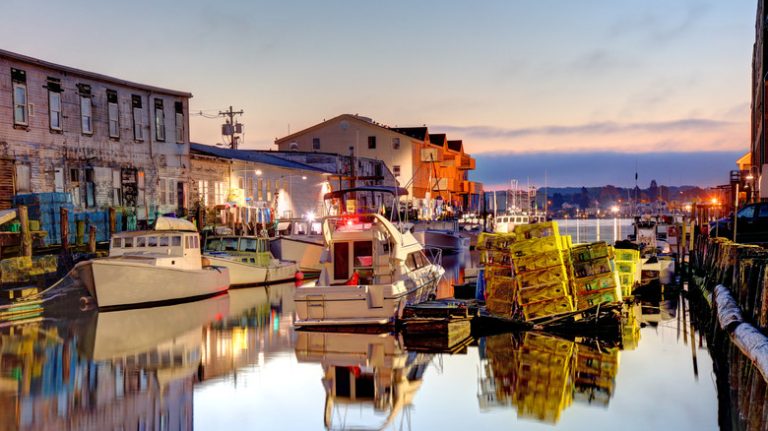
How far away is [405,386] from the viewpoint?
55.3ft

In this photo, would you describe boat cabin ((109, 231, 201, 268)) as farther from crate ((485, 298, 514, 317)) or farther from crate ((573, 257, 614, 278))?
crate ((573, 257, 614, 278))

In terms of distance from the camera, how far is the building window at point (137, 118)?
44250 millimetres

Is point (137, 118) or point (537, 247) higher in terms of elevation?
point (137, 118)

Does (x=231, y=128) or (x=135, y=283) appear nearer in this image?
(x=135, y=283)

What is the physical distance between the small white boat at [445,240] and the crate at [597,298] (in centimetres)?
4718

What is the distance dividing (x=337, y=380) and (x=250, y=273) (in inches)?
876

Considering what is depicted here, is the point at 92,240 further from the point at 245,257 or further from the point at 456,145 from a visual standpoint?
the point at 456,145

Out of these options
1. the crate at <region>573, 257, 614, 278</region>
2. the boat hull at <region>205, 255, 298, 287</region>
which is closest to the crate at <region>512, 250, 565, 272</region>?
the crate at <region>573, 257, 614, 278</region>

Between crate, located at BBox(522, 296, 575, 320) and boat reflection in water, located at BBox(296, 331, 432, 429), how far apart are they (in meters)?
3.47

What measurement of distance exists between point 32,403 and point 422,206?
79876 millimetres

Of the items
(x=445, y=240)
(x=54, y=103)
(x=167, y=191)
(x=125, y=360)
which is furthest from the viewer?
(x=445, y=240)

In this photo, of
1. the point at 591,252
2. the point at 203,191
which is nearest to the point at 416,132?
the point at 203,191

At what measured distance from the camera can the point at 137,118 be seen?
146 ft

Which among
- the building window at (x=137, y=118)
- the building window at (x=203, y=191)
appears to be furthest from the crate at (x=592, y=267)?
the building window at (x=203, y=191)
